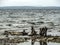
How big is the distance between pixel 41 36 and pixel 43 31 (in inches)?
25.4

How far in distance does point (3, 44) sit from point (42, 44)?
4528mm

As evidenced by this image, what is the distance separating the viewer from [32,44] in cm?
2492

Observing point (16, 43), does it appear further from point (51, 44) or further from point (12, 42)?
point (51, 44)

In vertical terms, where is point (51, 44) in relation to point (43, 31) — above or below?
below

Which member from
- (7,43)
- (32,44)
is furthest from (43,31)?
(7,43)

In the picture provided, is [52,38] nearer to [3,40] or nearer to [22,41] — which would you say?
[22,41]

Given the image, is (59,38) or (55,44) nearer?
(59,38)

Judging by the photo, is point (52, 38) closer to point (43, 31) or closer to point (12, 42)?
point (43, 31)

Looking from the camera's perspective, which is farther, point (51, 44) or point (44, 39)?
point (51, 44)

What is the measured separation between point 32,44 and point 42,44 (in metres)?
1.39

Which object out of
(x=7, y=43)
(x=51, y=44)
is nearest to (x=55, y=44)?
(x=51, y=44)

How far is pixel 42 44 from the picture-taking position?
79.0 feet

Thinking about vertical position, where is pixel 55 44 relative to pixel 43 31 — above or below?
below

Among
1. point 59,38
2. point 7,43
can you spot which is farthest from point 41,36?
point 7,43
